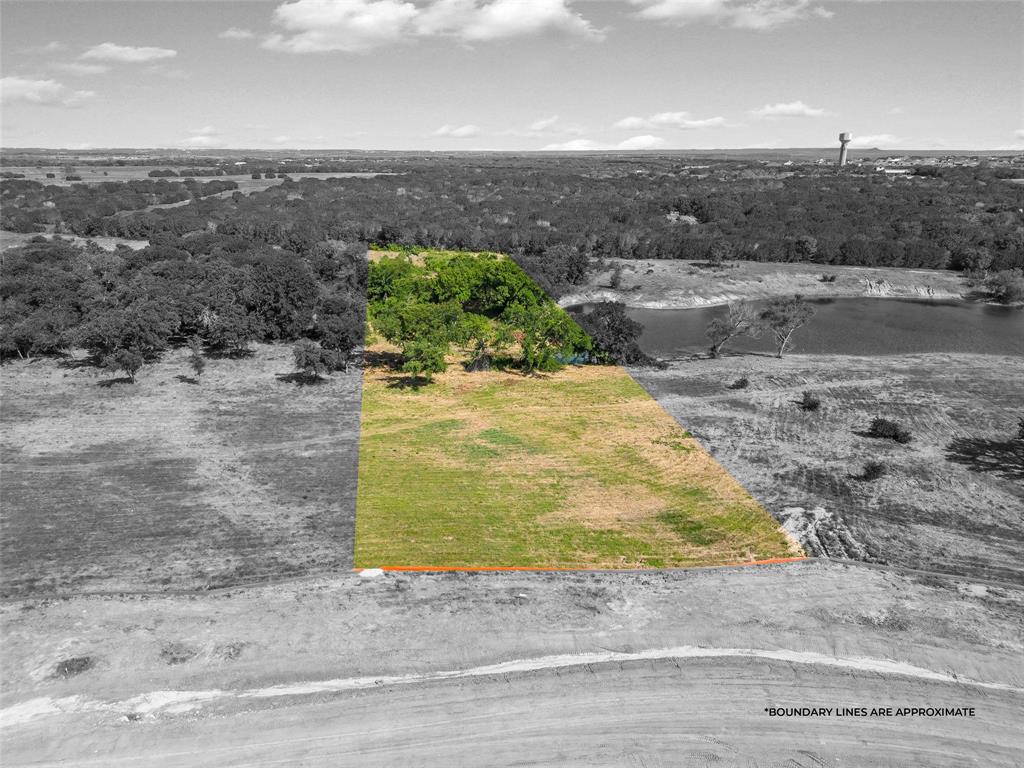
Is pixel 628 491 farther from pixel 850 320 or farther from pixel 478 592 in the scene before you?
pixel 850 320

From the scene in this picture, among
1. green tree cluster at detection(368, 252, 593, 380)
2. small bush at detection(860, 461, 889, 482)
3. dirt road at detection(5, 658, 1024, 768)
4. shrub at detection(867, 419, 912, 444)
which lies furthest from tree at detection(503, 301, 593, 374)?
dirt road at detection(5, 658, 1024, 768)

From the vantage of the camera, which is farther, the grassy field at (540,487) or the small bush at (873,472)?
the small bush at (873,472)

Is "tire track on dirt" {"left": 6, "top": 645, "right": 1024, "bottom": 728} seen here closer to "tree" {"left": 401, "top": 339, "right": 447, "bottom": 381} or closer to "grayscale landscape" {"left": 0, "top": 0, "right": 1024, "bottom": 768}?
"grayscale landscape" {"left": 0, "top": 0, "right": 1024, "bottom": 768}

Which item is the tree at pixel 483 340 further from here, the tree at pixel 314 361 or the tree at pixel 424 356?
the tree at pixel 314 361

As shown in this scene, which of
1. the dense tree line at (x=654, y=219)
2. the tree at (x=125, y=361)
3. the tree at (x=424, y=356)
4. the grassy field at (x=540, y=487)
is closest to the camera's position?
the grassy field at (x=540, y=487)

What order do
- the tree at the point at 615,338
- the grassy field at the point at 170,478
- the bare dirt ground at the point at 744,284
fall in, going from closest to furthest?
the grassy field at the point at 170,478 < the tree at the point at 615,338 < the bare dirt ground at the point at 744,284

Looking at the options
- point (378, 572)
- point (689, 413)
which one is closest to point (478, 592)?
point (378, 572)

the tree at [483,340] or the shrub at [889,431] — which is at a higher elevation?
the tree at [483,340]

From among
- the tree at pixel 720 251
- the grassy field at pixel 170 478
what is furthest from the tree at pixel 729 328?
the tree at pixel 720 251
